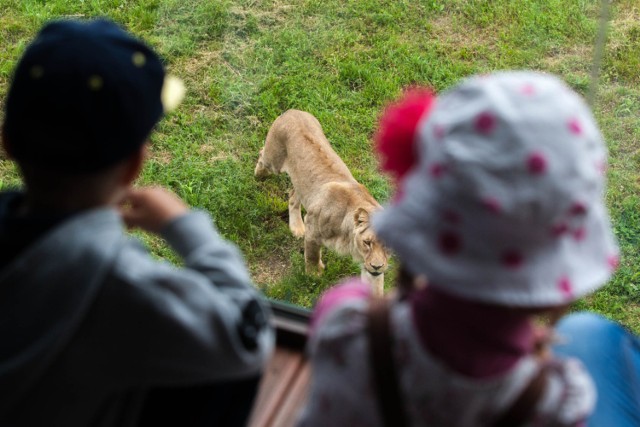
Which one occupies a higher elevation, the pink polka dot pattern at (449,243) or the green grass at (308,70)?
the pink polka dot pattern at (449,243)

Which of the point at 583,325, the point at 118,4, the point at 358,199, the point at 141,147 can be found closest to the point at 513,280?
the point at 141,147

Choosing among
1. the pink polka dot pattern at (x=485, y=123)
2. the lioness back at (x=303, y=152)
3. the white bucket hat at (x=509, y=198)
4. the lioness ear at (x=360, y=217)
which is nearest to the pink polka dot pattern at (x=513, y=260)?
the white bucket hat at (x=509, y=198)

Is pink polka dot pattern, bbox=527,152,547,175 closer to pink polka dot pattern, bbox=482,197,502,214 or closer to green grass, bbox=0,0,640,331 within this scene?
pink polka dot pattern, bbox=482,197,502,214

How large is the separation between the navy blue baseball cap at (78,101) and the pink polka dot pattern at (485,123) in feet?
1.30

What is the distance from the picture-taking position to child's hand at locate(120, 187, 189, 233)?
1033 mm

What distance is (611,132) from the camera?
2807mm

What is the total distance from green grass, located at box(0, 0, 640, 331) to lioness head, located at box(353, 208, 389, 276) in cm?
14

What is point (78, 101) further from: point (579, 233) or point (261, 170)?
point (261, 170)

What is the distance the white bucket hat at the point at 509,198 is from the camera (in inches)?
28.5

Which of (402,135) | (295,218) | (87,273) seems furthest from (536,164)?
(295,218)

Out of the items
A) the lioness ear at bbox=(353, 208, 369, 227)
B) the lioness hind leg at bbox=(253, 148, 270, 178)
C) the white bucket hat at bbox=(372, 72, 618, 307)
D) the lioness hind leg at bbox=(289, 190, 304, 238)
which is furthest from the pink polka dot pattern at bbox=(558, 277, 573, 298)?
the lioness hind leg at bbox=(253, 148, 270, 178)

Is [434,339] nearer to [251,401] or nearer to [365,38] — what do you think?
[251,401]

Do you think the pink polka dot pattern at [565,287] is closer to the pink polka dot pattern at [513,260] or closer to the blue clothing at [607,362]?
the pink polka dot pattern at [513,260]

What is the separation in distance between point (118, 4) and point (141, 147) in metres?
2.86
